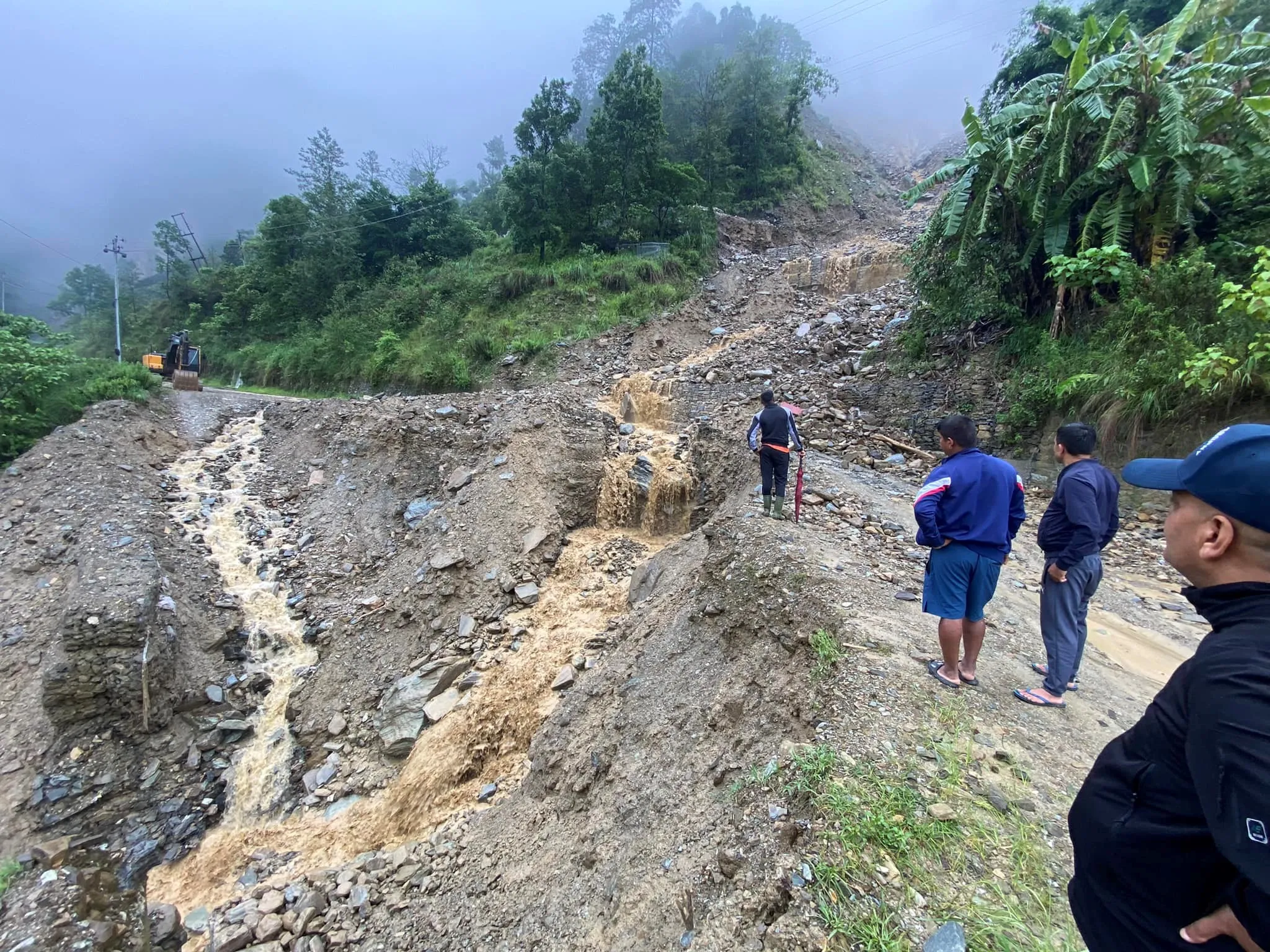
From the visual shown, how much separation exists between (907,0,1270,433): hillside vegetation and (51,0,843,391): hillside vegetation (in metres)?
11.0

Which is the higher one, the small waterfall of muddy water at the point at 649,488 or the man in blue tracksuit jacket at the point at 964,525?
the man in blue tracksuit jacket at the point at 964,525

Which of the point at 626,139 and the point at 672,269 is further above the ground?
the point at 626,139

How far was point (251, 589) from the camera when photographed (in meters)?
9.11

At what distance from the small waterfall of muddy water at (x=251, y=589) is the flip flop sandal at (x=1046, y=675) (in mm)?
7916

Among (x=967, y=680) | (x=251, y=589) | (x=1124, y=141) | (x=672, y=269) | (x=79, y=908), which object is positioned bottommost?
(x=79, y=908)

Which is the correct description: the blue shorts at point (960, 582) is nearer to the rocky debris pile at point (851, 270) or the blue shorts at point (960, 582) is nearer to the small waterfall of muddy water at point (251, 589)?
the small waterfall of muddy water at point (251, 589)

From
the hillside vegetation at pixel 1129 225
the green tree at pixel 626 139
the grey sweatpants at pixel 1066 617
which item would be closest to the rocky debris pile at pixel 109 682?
the grey sweatpants at pixel 1066 617

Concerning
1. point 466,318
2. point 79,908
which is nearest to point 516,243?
point 466,318

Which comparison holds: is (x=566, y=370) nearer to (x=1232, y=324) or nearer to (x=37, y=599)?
(x=37, y=599)

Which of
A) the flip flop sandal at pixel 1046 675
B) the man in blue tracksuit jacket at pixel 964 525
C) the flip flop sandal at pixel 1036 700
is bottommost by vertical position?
the flip flop sandal at pixel 1046 675

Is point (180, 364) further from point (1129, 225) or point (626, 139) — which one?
point (1129, 225)

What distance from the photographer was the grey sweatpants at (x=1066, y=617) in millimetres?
3520

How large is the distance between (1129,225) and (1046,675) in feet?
25.2

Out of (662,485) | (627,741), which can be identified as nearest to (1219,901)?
(627,741)
